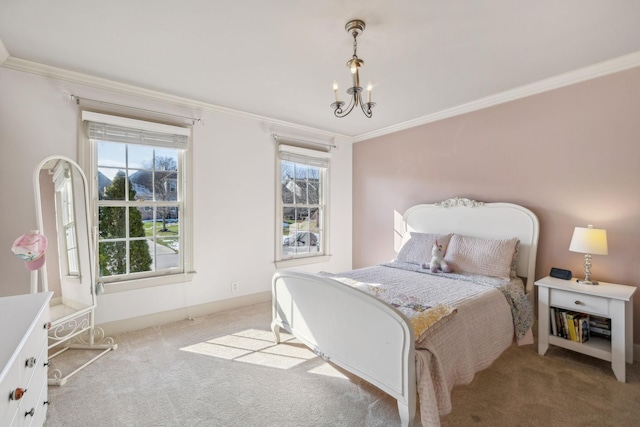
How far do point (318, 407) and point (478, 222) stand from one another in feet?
8.23

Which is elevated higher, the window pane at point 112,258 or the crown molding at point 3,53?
the crown molding at point 3,53

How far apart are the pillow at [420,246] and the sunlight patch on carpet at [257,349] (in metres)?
1.54

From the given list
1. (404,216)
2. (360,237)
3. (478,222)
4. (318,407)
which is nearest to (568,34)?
(478,222)

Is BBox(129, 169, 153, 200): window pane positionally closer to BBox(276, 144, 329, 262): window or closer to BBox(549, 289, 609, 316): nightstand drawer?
BBox(276, 144, 329, 262): window

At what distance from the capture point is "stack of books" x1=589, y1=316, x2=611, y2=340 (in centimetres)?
240

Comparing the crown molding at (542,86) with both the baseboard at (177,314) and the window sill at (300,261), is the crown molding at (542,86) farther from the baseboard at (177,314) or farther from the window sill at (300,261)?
the baseboard at (177,314)

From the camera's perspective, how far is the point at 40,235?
2145mm

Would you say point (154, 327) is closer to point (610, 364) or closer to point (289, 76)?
point (289, 76)

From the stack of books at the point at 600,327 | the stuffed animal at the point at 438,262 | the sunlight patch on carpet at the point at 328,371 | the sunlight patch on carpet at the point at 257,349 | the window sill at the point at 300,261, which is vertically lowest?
the sunlight patch on carpet at the point at 328,371

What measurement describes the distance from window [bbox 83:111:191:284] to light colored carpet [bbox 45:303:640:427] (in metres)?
0.82

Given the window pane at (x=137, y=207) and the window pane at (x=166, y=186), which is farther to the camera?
the window pane at (x=166, y=186)

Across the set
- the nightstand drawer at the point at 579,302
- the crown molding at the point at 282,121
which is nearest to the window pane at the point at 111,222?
the crown molding at the point at 282,121

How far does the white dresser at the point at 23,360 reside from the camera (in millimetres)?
1053

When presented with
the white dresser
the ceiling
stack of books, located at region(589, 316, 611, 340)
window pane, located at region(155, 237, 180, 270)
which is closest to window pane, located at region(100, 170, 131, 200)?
window pane, located at region(155, 237, 180, 270)
